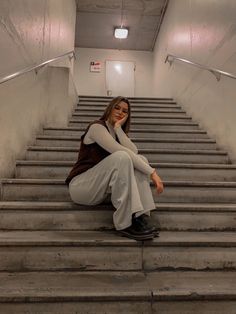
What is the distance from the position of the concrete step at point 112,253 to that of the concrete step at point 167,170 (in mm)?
814

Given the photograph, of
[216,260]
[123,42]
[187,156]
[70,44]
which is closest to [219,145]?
[187,156]

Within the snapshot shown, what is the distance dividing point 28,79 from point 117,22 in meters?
4.77

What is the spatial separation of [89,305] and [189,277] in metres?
0.53

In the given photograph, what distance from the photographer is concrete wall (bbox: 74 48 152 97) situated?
24.1ft

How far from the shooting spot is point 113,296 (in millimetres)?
1254

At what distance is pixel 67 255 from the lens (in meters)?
1.50

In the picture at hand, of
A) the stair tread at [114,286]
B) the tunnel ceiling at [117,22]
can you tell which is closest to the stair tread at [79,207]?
the stair tread at [114,286]

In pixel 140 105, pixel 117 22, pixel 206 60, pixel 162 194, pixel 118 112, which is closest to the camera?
pixel 118 112

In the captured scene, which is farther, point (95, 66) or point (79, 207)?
point (95, 66)

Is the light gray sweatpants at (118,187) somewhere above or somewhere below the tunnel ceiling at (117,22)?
below

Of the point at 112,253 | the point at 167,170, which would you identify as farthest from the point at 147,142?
the point at 112,253

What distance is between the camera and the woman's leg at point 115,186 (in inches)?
61.6

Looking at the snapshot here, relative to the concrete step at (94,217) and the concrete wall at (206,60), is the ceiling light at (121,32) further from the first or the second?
the concrete step at (94,217)

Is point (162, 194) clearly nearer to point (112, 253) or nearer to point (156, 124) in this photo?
point (112, 253)
